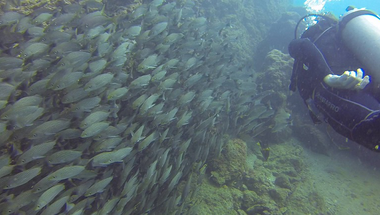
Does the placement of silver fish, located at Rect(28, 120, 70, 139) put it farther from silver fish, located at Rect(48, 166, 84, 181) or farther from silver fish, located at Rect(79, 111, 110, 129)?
silver fish, located at Rect(48, 166, 84, 181)

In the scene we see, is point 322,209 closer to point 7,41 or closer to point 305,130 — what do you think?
point 305,130

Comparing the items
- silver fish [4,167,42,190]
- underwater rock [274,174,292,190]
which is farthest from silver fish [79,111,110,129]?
underwater rock [274,174,292,190]

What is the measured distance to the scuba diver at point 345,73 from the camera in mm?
2449

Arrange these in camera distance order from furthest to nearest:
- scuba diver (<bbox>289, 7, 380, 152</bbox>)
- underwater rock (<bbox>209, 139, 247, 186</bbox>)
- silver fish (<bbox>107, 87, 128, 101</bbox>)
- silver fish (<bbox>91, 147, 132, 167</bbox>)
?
underwater rock (<bbox>209, 139, 247, 186</bbox>), silver fish (<bbox>107, 87, 128, 101</bbox>), silver fish (<bbox>91, 147, 132, 167</bbox>), scuba diver (<bbox>289, 7, 380, 152</bbox>)

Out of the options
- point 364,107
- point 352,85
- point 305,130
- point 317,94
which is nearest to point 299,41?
point 317,94

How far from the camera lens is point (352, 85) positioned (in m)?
2.52

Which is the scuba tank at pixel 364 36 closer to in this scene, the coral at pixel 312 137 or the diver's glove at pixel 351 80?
the diver's glove at pixel 351 80

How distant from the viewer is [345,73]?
2514 millimetres

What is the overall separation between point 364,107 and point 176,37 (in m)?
3.96

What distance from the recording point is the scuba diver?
245 centimetres

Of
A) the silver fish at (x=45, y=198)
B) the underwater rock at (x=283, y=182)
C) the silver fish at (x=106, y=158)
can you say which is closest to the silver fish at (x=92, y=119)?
the silver fish at (x=106, y=158)

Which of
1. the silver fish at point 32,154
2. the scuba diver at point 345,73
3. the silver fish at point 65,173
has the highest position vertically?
the scuba diver at point 345,73

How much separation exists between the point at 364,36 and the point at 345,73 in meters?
0.81

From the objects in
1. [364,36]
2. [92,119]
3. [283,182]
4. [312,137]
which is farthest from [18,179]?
[312,137]
